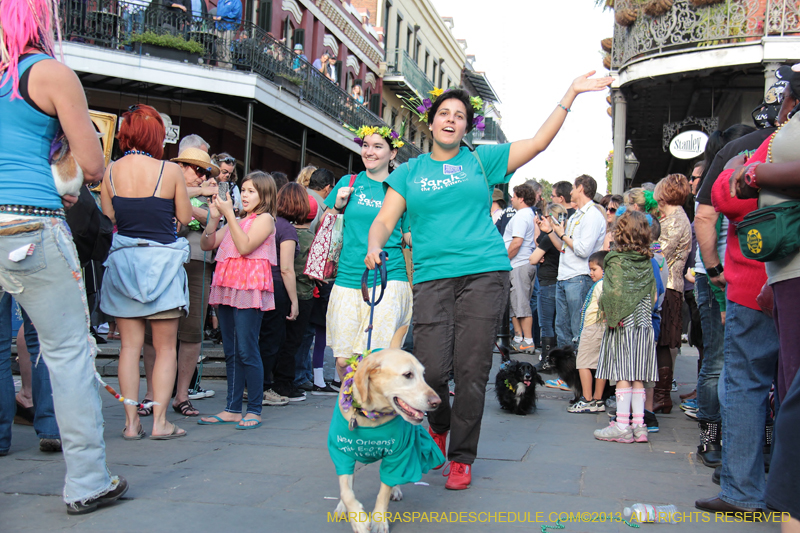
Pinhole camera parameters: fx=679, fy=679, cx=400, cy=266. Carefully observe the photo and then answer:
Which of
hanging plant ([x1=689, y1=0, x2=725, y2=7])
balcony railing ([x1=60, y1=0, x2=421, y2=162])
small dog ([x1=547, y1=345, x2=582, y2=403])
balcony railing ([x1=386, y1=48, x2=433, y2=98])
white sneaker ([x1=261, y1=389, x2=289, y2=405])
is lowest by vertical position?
white sneaker ([x1=261, y1=389, x2=289, y2=405])

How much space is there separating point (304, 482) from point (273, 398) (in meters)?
2.70

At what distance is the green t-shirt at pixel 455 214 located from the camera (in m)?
3.93

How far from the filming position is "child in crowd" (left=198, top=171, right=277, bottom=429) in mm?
5262

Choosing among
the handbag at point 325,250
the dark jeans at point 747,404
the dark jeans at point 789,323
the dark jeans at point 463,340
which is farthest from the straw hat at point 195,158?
the dark jeans at point 789,323

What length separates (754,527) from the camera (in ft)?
10.6

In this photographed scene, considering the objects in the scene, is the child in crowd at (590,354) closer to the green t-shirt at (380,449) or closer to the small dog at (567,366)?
the small dog at (567,366)

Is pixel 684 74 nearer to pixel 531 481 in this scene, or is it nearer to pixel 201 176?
pixel 201 176

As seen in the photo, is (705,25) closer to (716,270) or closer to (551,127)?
(716,270)

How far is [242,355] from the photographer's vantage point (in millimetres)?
5258

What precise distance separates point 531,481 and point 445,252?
4.65 ft

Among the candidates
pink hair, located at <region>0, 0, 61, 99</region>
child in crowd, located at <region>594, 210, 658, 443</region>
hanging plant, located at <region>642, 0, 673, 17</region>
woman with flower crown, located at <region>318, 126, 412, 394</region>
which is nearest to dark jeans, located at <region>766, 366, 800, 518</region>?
woman with flower crown, located at <region>318, 126, 412, 394</region>

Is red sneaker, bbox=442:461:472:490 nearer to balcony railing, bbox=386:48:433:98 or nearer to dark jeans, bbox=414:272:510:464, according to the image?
dark jeans, bbox=414:272:510:464

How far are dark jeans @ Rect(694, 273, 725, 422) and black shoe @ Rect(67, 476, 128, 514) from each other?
3.60m

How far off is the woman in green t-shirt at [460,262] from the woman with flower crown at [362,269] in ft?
2.33
